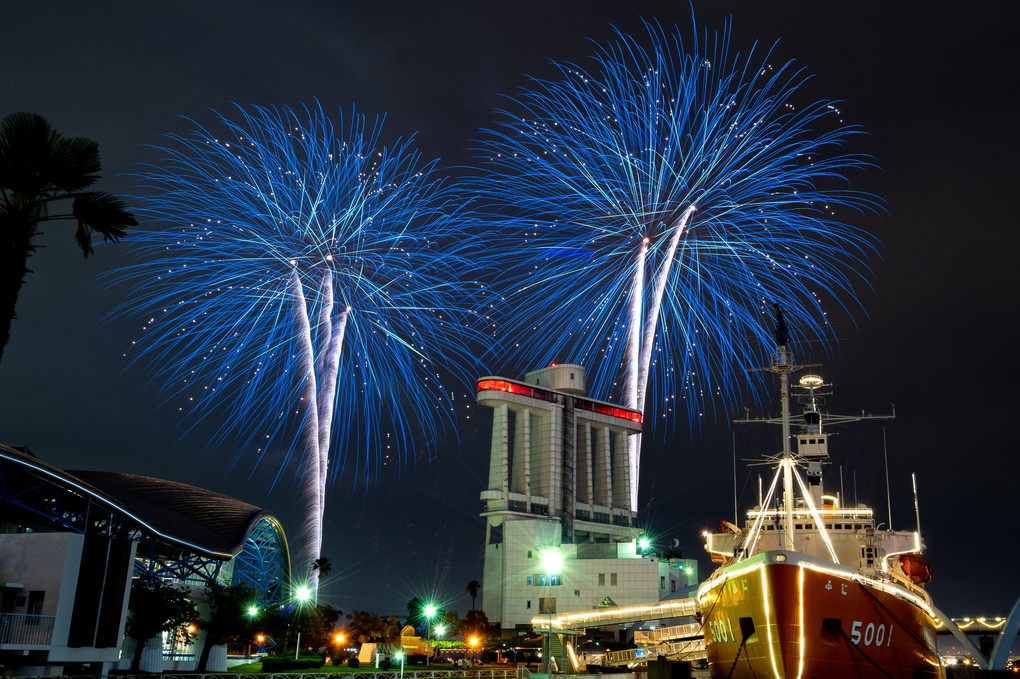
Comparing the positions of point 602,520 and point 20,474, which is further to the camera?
point 602,520

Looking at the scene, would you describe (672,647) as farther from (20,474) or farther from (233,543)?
(20,474)

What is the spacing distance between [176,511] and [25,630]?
39153 mm

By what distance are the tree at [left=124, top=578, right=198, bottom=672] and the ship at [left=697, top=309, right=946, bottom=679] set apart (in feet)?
114

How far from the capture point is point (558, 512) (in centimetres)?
10281

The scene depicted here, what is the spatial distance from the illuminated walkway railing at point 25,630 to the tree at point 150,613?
17.9 m

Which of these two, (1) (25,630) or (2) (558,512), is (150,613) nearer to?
(1) (25,630)

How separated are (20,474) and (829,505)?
50.7 m

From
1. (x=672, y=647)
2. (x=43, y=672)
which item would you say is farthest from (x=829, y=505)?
(x=43, y=672)

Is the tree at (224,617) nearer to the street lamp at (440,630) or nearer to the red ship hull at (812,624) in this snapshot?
the street lamp at (440,630)

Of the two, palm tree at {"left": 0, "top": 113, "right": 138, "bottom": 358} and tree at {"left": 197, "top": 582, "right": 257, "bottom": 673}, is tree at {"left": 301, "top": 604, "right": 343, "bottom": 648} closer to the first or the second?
tree at {"left": 197, "top": 582, "right": 257, "bottom": 673}

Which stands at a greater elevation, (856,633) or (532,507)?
(532,507)

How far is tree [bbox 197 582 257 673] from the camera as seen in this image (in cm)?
6775

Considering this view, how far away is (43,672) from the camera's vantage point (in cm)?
3884

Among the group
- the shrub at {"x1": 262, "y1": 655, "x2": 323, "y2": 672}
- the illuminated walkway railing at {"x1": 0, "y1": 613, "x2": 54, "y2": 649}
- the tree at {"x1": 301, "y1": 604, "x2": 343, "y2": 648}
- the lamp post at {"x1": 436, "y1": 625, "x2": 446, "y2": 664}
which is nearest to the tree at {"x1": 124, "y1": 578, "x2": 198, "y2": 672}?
the shrub at {"x1": 262, "y1": 655, "x2": 323, "y2": 672}
